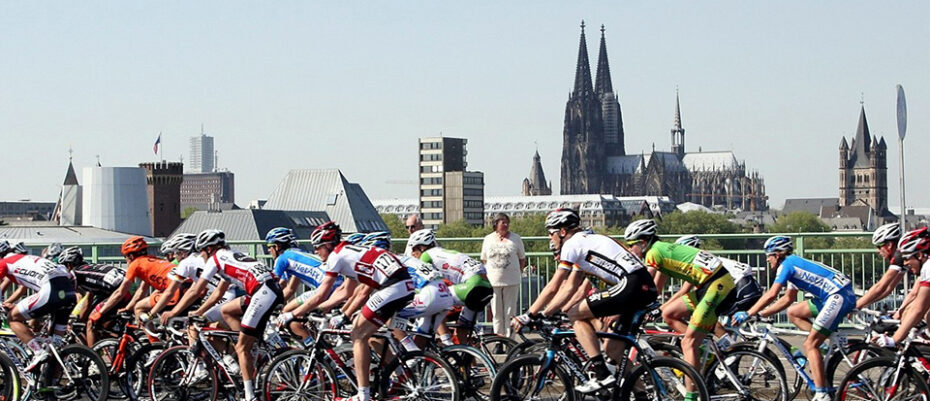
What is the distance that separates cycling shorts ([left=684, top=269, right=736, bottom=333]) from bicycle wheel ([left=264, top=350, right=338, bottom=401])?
2818 millimetres

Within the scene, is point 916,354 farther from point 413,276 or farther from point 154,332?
point 154,332

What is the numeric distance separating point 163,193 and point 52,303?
138 metres

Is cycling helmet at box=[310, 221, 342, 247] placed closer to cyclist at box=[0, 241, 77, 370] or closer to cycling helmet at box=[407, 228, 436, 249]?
cycling helmet at box=[407, 228, 436, 249]

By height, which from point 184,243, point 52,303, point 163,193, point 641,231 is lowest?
point 52,303

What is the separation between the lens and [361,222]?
148 m

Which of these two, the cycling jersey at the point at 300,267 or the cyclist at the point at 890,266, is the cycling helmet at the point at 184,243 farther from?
the cyclist at the point at 890,266

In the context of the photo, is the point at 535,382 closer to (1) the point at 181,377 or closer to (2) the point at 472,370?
(2) the point at 472,370

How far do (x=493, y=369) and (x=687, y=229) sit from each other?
179539 millimetres

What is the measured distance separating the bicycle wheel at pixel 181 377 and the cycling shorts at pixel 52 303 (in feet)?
5.31

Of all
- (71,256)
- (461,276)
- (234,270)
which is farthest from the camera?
(71,256)

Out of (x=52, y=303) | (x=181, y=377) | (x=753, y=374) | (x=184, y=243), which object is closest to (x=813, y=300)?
(x=753, y=374)

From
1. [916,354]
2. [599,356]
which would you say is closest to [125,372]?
[599,356]

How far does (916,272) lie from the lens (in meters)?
10.8

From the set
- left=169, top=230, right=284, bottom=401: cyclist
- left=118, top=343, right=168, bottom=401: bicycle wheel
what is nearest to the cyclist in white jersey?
left=169, top=230, right=284, bottom=401: cyclist
